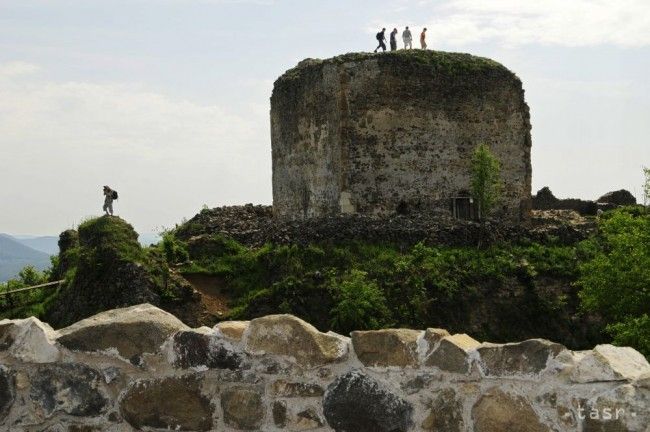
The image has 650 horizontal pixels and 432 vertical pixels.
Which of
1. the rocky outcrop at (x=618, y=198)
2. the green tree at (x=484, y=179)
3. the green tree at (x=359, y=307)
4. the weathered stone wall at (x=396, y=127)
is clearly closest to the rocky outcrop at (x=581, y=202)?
the rocky outcrop at (x=618, y=198)

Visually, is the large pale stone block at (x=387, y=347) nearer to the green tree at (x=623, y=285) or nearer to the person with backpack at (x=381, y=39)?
Answer: the green tree at (x=623, y=285)

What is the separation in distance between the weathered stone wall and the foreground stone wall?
766 inches

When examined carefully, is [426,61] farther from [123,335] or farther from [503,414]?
[503,414]

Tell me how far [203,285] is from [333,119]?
6752 millimetres

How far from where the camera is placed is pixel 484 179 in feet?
76.6

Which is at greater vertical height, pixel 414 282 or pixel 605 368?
pixel 605 368

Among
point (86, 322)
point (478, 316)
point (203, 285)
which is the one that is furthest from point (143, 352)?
point (203, 285)

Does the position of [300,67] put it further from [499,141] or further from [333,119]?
[499,141]

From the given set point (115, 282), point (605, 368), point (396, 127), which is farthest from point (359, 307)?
point (605, 368)

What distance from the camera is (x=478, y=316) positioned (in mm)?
17922

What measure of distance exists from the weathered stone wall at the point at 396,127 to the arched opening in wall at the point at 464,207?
176mm

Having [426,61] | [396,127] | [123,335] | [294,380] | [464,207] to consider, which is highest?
[426,61]

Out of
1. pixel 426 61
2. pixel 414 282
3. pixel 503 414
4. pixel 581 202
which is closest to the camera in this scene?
pixel 503 414

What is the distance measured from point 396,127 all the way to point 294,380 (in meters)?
20.3
